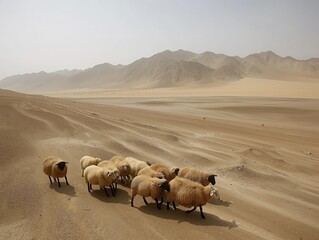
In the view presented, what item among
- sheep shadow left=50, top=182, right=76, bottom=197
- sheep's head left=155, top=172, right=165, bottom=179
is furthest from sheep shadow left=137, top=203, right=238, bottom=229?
sheep shadow left=50, top=182, right=76, bottom=197

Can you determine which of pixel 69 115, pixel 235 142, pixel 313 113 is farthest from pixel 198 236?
pixel 313 113

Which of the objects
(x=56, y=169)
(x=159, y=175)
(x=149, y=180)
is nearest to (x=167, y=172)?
(x=159, y=175)

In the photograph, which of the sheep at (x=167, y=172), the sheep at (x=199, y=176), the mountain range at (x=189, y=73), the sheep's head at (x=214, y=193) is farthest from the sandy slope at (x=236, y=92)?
Result: the sheep's head at (x=214, y=193)

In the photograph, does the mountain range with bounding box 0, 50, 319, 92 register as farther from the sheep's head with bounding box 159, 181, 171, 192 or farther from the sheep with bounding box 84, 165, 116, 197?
the sheep's head with bounding box 159, 181, 171, 192

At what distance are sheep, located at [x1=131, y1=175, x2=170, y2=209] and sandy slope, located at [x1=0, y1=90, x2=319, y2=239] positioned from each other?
478 mm

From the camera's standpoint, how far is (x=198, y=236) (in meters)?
7.61

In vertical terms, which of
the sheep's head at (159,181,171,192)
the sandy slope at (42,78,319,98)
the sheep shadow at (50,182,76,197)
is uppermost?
the sheep's head at (159,181,171,192)

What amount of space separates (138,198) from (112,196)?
82cm

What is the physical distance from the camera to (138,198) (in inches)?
386

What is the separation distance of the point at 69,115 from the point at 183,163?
981 cm

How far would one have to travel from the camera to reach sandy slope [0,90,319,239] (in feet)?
26.3

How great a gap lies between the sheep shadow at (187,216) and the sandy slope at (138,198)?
0.03m

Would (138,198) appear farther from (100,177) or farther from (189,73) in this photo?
(189,73)

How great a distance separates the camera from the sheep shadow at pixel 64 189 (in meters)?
9.81
